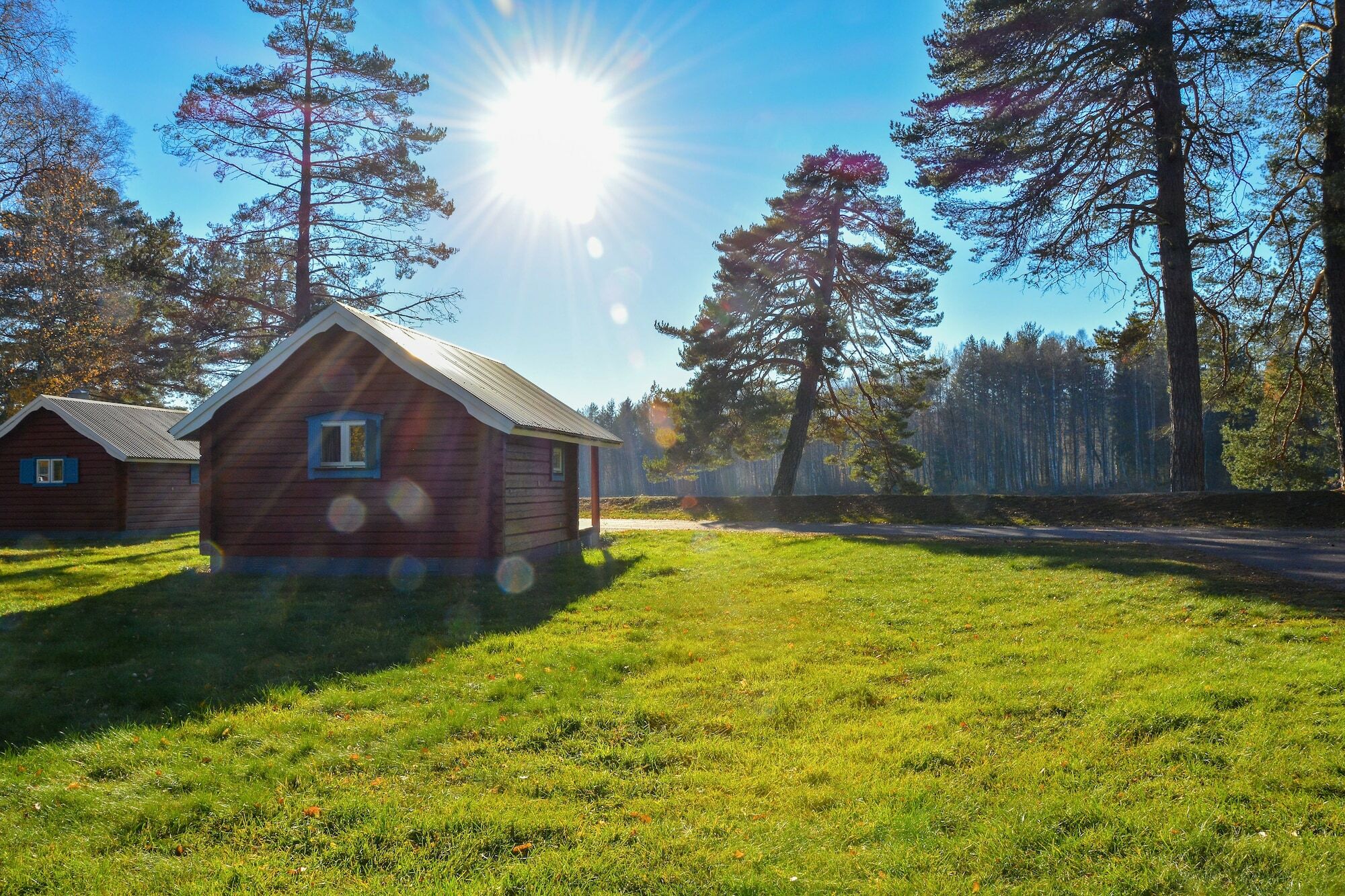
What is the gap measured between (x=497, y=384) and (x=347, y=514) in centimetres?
431

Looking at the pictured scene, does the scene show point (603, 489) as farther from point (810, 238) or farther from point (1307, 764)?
point (1307, 764)

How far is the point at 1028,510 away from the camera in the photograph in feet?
71.2

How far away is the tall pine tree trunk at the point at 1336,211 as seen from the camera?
15.6 metres

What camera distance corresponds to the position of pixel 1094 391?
6969 cm

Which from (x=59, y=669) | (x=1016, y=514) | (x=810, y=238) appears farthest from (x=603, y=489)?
(x=59, y=669)

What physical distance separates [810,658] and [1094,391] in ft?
241

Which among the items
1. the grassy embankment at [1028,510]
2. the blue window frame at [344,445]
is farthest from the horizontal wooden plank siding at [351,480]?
the grassy embankment at [1028,510]

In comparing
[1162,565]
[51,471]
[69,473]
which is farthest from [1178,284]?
[51,471]

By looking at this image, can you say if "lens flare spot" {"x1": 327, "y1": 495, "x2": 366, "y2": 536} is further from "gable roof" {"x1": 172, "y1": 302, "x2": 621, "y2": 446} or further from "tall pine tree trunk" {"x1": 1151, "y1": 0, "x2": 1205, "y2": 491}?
"tall pine tree trunk" {"x1": 1151, "y1": 0, "x2": 1205, "y2": 491}

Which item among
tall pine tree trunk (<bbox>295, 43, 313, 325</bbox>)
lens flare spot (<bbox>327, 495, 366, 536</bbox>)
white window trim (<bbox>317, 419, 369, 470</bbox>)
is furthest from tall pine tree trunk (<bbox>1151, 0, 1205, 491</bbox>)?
tall pine tree trunk (<bbox>295, 43, 313, 325</bbox>)

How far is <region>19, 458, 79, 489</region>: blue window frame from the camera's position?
23.2 metres

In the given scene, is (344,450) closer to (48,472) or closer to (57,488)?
(57,488)

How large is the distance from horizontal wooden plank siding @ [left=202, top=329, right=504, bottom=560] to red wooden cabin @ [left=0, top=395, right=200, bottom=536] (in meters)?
11.3

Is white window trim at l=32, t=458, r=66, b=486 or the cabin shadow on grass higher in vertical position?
white window trim at l=32, t=458, r=66, b=486
